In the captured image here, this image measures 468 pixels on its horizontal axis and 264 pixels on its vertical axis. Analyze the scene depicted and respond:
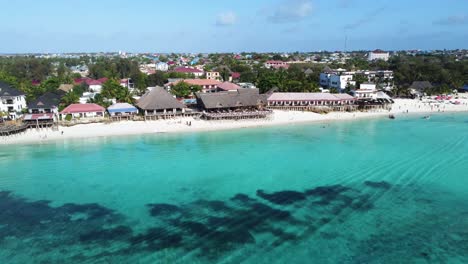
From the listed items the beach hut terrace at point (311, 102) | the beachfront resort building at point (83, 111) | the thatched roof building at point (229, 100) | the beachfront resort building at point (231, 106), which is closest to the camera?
the beachfront resort building at point (83, 111)

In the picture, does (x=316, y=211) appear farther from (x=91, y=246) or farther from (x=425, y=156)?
(x=425, y=156)

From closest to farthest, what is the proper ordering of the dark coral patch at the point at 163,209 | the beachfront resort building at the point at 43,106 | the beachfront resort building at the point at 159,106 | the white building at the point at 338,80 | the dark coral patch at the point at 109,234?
the dark coral patch at the point at 109,234 < the dark coral patch at the point at 163,209 < the beachfront resort building at the point at 43,106 < the beachfront resort building at the point at 159,106 < the white building at the point at 338,80

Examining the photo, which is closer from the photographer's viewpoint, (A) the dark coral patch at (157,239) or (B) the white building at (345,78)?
(A) the dark coral patch at (157,239)

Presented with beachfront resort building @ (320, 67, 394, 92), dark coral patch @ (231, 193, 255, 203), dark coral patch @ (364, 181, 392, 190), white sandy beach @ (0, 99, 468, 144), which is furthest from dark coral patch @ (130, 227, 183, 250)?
beachfront resort building @ (320, 67, 394, 92)

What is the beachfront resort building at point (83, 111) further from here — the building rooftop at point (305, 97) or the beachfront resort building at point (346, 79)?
the beachfront resort building at point (346, 79)

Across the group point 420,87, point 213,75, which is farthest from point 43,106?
point 420,87

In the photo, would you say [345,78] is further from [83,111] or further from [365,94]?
[83,111]

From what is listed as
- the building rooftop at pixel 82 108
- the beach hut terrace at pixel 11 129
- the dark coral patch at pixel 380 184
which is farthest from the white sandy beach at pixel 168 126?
the dark coral patch at pixel 380 184

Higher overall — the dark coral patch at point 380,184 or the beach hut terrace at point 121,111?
the beach hut terrace at point 121,111
